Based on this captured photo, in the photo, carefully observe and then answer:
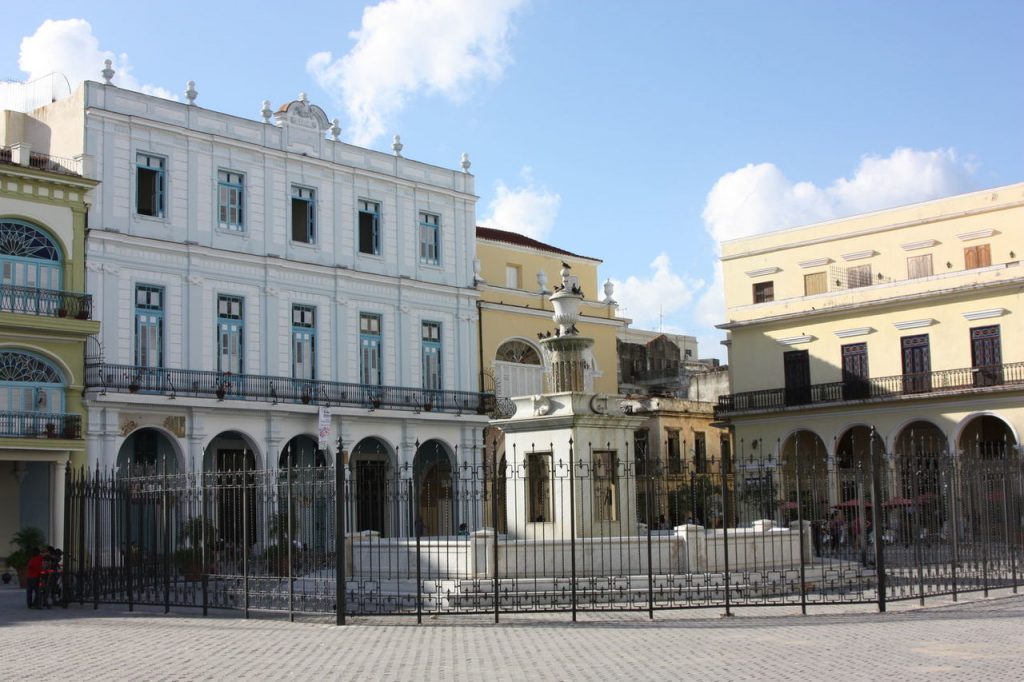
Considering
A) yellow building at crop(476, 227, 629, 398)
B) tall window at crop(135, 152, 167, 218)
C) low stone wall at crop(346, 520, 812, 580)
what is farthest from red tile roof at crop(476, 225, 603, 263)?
low stone wall at crop(346, 520, 812, 580)

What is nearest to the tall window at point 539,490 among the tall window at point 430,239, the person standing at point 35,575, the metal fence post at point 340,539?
the metal fence post at point 340,539

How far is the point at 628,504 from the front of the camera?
19.8 metres

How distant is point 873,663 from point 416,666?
427cm

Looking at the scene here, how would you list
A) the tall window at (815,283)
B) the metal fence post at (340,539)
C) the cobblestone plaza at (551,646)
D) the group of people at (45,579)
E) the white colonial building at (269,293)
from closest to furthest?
1. the cobblestone plaza at (551,646)
2. the metal fence post at (340,539)
3. the group of people at (45,579)
4. the white colonial building at (269,293)
5. the tall window at (815,283)

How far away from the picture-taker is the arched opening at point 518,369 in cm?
3975

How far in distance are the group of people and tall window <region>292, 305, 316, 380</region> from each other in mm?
14519

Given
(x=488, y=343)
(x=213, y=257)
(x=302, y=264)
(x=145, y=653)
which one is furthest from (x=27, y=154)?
(x=145, y=653)

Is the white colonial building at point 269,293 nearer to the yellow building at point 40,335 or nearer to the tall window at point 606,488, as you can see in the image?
the yellow building at point 40,335

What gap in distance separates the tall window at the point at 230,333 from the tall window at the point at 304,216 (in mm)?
3022

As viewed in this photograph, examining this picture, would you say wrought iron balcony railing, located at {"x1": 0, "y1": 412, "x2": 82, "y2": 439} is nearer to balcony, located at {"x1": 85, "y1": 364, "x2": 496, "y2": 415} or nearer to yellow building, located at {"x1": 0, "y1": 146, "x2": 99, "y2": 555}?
yellow building, located at {"x1": 0, "y1": 146, "x2": 99, "y2": 555}

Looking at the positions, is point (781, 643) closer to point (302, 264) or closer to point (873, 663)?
point (873, 663)

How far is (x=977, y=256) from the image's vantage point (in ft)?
129

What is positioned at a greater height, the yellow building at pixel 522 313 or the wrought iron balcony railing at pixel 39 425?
the yellow building at pixel 522 313

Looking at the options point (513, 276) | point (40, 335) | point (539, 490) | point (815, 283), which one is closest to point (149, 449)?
point (40, 335)
